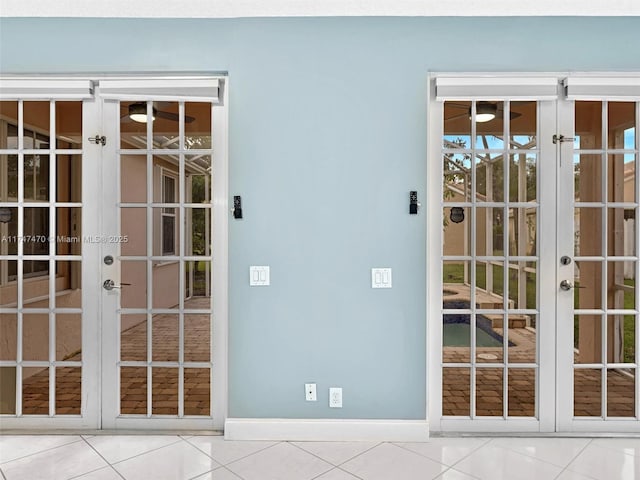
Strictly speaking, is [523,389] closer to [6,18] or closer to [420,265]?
[420,265]

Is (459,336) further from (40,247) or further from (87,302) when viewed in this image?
(40,247)

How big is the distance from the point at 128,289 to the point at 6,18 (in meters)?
1.84

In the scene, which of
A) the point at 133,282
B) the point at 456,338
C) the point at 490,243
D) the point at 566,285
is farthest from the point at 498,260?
the point at 133,282

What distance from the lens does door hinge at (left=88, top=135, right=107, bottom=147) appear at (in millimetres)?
2515

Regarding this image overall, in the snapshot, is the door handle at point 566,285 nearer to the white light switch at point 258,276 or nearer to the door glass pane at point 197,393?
the white light switch at point 258,276

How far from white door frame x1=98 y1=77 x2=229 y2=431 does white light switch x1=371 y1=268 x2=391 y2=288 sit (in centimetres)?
93

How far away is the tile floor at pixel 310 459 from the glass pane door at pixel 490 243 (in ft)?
0.96

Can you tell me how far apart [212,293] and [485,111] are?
208 centimetres

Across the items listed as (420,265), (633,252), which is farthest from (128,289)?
(633,252)

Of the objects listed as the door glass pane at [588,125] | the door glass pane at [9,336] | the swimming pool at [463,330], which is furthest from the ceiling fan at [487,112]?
the door glass pane at [9,336]

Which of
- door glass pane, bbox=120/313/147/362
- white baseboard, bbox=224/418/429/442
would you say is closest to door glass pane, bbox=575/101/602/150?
white baseboard, bbox=224/418/429/442

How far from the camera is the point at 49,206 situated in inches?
99.8

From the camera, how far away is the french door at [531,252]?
2.48 metres

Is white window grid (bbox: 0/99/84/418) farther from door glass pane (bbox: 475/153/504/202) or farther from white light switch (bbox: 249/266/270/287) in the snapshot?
door glass pane (bbox: 475/153/504/202)
